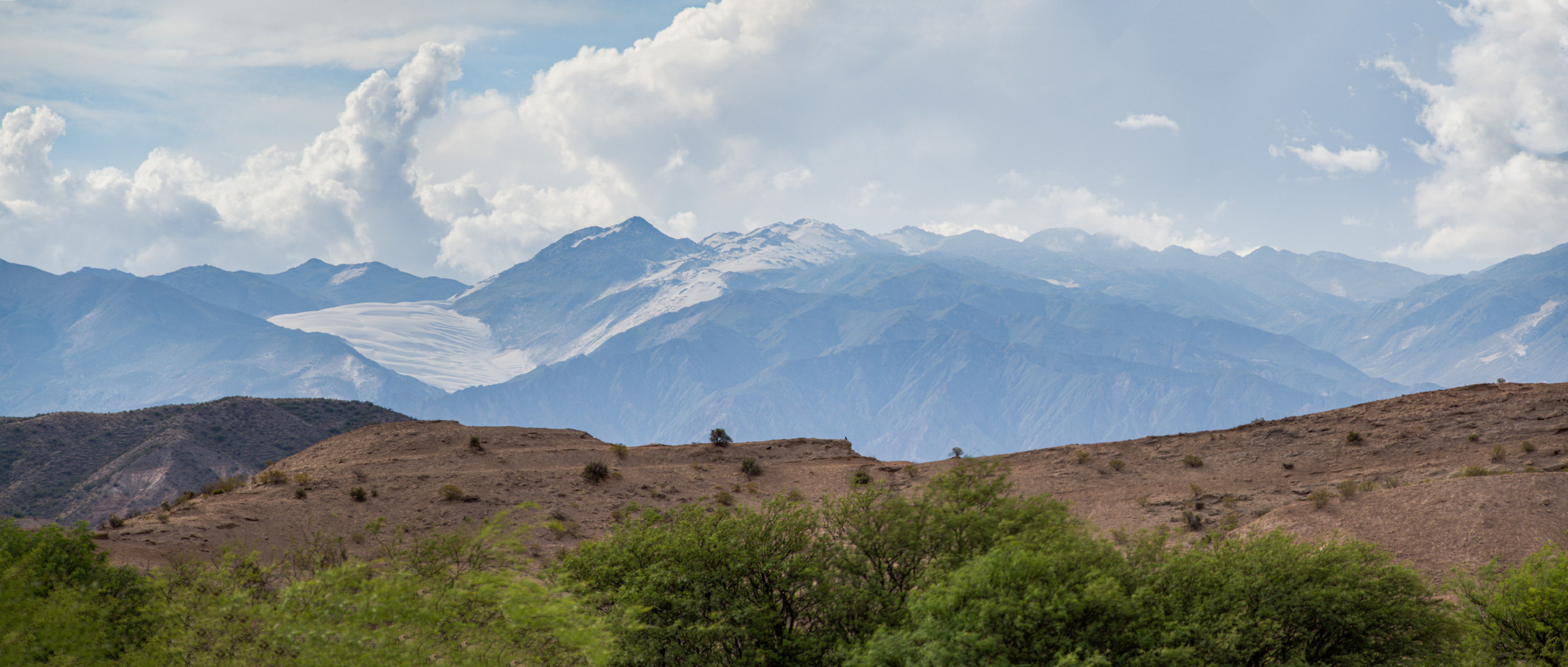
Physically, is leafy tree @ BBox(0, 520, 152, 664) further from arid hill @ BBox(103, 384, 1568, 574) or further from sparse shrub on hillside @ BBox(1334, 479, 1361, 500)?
sparse shrub on hillside @ BBox(1334, 479, 1361, 500)

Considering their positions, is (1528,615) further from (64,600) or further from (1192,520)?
(64,600)

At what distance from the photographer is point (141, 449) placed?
84.2m

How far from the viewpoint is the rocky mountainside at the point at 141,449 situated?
247ft

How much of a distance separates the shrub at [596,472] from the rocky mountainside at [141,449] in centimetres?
4574

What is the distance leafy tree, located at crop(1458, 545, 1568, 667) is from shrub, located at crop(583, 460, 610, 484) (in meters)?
36.4

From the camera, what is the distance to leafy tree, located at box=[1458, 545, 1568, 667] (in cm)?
1578

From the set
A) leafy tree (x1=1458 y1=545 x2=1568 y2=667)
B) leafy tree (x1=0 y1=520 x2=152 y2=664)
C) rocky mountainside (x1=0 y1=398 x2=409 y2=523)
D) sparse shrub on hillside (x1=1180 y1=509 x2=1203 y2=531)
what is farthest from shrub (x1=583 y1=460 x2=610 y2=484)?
rocky mountainside (x1=0 y1=398 x2=409 y2=523)

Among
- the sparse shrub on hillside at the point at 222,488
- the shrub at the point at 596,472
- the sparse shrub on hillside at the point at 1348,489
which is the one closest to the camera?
the sparse shrub on hillside at the point at 1348,489

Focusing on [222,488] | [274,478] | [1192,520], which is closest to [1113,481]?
[1192,520]

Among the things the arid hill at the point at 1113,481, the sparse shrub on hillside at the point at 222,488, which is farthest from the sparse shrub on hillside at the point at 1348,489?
the sparse shrub on hillside at the point at 222,488

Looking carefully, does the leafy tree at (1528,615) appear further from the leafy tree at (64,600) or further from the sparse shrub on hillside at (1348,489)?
the leafy tree at (64,600)

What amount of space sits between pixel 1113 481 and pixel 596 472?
27.1 meters

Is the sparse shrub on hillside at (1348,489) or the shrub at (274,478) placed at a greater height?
the shrub at (274,478)

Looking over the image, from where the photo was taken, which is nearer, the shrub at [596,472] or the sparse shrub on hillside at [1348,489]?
the sparse shrub on hillside at [1348,489]
